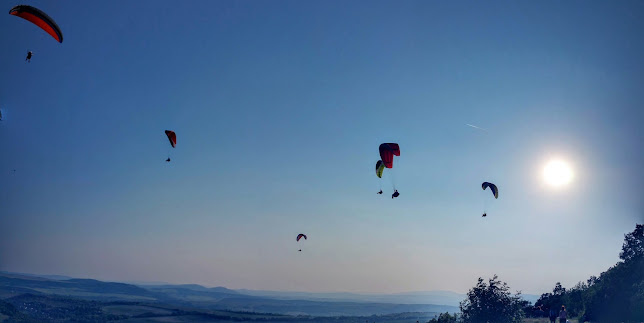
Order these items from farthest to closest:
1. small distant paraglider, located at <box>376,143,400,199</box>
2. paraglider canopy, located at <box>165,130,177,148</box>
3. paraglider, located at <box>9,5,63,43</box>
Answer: paraglider canopy, located at <box>165,130,177,148</box> → small distant paraglider, located at <box>376,143,400,199</box> → paraglider, located at <box>9,5,63,43</box>

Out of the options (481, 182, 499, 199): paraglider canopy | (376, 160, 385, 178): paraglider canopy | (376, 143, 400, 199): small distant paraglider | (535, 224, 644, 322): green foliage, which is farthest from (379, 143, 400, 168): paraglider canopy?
(535, 224, 644, 322): green foliage

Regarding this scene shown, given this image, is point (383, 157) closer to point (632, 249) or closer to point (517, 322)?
point (517, 322)

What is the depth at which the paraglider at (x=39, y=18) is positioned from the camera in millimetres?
26752

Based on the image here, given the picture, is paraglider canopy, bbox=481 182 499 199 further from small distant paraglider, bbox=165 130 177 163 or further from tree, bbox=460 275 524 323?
small distant paraglider, bbox=165 130 177 163

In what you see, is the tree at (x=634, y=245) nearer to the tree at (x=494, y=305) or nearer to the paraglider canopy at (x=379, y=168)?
the tree at (x=494, y=305)

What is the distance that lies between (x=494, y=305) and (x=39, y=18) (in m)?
51.6

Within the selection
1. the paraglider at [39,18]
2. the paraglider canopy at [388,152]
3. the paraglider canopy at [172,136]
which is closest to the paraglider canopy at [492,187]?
the paraglider canopy at [388,152]

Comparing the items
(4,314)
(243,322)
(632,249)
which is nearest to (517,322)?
(632,249)

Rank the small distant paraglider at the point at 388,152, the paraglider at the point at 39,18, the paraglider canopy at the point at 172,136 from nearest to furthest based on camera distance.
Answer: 1. the paraglider at the point at 39,18
2. the small distant paraglider at the point at 388,152
3. the paraglider canopy at the point at 172,136

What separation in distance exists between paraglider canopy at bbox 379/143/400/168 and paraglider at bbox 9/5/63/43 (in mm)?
25703

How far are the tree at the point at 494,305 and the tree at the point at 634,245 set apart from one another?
43.8 feet

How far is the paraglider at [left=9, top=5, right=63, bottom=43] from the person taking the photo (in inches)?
1053

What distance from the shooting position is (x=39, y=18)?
2752cm

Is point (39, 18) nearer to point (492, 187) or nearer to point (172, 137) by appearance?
point (172, 137)
